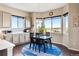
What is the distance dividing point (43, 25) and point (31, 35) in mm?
321

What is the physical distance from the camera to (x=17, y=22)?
168cm

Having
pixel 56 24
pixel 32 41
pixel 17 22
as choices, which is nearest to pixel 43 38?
pixel 32 41

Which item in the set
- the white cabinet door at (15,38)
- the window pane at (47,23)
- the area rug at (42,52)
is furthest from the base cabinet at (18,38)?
the window pane at (47,23)

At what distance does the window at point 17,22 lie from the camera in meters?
1.63

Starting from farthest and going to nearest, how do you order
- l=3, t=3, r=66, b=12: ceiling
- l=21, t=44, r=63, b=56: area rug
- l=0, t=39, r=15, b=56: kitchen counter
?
l=21, t=44, r=63, b=56: area rug → l=3, t=3, r=66, b=12: ceiling → l=0, t=39, r=15, b=56: kitchen counter

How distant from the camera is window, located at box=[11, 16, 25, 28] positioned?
163 cm

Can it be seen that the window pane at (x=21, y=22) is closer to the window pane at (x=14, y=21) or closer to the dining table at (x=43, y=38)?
the window pane at (x=14, y=21)

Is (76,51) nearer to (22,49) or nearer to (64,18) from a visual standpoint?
(64,18)

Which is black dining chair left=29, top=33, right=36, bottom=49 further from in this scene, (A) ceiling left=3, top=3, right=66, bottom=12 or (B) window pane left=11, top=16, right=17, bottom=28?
(A) ceiling left=3, top=3, right=66, bottom=12


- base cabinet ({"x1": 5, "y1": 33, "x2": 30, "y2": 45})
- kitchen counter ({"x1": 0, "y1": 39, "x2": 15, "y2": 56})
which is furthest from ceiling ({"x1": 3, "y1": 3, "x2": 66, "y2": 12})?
kitchen counter ({"x1": 0, "y1": 39, "x2": 15, "y2": 56})

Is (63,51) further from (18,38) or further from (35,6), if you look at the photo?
(35,6)

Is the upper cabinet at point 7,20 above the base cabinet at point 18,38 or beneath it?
above

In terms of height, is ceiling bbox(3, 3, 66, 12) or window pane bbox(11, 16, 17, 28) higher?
ceiling bbox(3, 3, 66, 12)

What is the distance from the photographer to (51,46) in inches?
70.4
